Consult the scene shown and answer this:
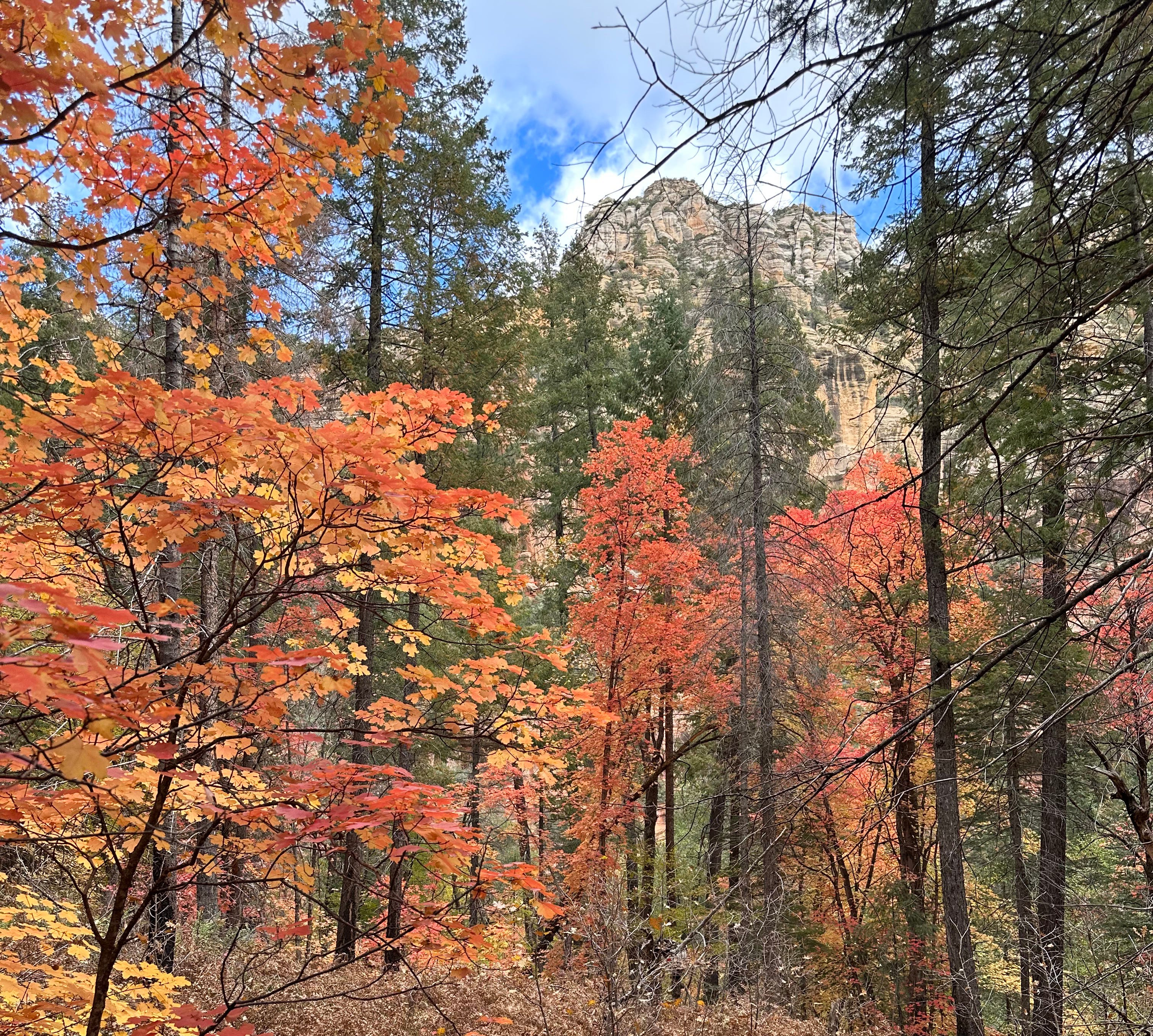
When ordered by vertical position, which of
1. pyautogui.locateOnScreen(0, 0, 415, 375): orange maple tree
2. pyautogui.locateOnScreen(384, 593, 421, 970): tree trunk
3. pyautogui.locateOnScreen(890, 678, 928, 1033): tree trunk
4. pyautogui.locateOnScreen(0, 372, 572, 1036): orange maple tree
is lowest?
pyautogui.locateOnScreen(890, 678, 928, 1033): tree trunk

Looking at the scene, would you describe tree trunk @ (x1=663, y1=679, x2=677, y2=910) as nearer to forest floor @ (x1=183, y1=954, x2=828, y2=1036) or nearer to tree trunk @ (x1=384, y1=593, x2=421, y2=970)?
forest floor @ (x1=183, y1=954, x2=828, y2=1036)

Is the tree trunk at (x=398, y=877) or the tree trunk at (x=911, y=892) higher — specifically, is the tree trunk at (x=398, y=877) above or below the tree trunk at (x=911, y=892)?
above

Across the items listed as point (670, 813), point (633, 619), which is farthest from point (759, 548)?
point (670, 813)

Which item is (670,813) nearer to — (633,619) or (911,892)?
(633,619)

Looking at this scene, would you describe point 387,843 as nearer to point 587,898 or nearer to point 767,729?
point 587,898

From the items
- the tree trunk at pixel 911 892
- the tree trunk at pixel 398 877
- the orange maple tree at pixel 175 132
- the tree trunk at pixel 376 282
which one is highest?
the tree trunk at pixel 376 282

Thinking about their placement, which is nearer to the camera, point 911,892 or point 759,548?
point 759,548

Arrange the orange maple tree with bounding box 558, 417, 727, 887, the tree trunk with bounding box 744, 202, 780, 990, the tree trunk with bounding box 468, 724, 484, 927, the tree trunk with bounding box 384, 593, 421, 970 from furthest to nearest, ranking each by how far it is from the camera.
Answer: the orange maple tree with bounding box 558, 417, 727, 887, the tree trunk with bounding box 744, 202, 780, 990, the tree trunk with bounding box 468, 724, 484, 927, the tree trunk with bounding box 384, 593, 421, 970

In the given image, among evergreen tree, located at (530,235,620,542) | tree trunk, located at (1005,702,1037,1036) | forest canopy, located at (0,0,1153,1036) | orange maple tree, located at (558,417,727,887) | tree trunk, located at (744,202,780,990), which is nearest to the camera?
forest canopy, located at (0,0,1153,1036)

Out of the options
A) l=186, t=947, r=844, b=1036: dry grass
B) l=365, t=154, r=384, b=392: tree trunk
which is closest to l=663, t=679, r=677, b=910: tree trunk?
l=186, t=947, r=844, b=1036: dry grass

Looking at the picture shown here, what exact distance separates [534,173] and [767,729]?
1007cm

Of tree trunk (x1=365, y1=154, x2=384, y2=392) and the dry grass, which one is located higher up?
tree trunk (x1=365, y1=154, x2=384, y2=392)

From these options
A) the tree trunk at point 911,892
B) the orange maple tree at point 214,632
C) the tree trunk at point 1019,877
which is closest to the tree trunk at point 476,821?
the orange maple tree at point 214,632

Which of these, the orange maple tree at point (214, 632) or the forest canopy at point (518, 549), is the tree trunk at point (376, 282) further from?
the orange maple tree at point (214, 632)
